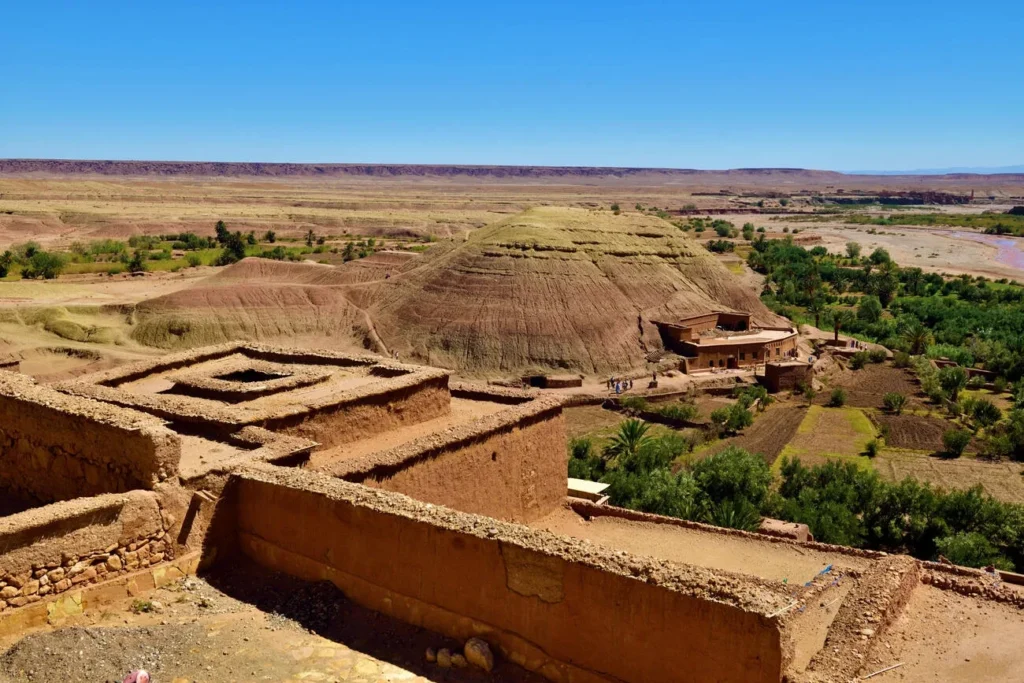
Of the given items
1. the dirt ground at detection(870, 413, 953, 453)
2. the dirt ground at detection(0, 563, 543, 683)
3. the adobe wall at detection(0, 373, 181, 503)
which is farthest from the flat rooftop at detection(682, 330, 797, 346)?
the dirt ground at detection(0, 563, 543, 683)

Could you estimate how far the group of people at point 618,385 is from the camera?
4209cm

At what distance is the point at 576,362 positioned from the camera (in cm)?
4462

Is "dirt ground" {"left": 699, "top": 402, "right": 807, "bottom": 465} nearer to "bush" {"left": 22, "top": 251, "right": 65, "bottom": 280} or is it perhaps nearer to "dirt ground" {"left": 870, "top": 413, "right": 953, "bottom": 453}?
"dirt ground" {"left": 870, "top": 413, "right": 953, "bottom": 453}

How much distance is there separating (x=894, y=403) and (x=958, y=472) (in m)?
9.04

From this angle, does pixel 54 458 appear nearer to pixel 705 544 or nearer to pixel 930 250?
pixel 705 544

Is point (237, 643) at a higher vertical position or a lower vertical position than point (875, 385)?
higher

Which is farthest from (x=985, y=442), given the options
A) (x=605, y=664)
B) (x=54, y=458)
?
(x=54, y=458)

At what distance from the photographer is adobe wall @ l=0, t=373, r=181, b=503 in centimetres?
1072

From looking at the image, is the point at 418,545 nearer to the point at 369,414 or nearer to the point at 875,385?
the point at 369,414

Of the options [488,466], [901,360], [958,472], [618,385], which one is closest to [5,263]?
[618,385]

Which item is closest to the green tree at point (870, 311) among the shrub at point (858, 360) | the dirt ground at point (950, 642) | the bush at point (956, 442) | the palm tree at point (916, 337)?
the palm tree at point (916, 337)

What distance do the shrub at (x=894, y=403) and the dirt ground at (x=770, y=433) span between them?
3.37 metres

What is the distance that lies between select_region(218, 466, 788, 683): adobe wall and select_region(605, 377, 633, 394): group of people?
31928 millimetres

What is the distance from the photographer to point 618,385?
42469mm
